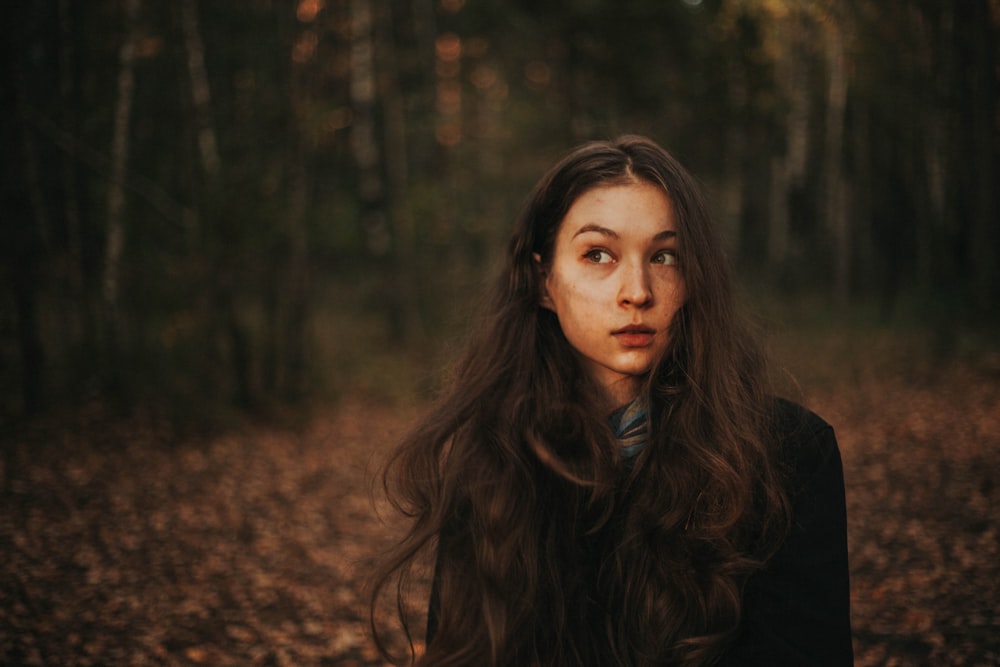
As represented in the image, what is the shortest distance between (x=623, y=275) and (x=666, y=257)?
0.15 meters

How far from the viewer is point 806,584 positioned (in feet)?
5.22

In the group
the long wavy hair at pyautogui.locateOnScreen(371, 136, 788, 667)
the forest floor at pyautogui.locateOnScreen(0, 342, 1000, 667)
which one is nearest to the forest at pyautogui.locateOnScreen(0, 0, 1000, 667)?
the forest floor at pyautogui.locateOnScreen(0, 342, 1000, 667)

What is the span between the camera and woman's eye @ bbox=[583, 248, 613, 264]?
175 cm

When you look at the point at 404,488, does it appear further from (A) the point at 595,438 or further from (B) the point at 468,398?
(A) the point at 595,438

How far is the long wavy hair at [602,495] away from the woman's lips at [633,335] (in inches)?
4.5

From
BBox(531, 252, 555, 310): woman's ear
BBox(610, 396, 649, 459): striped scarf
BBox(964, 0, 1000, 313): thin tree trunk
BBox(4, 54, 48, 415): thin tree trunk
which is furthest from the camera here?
BBox(964, 0, 1000, 313): thin tree trunk

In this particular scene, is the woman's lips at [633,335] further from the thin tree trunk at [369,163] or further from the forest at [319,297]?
the thin tree trunk at [369,163]

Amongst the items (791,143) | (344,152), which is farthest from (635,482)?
(344,152)

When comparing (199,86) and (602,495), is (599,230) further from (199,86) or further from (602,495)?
(199,86)

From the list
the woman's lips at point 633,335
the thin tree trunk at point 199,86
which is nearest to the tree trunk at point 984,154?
the woman's lips at point 633,335

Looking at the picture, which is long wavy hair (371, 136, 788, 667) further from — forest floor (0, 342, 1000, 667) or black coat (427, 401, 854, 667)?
forest floor (0, 342, 1000, 667)

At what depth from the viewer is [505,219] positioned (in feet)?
47.5

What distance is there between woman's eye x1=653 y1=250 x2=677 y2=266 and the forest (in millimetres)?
706

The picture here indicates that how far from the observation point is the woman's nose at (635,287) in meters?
1.68
